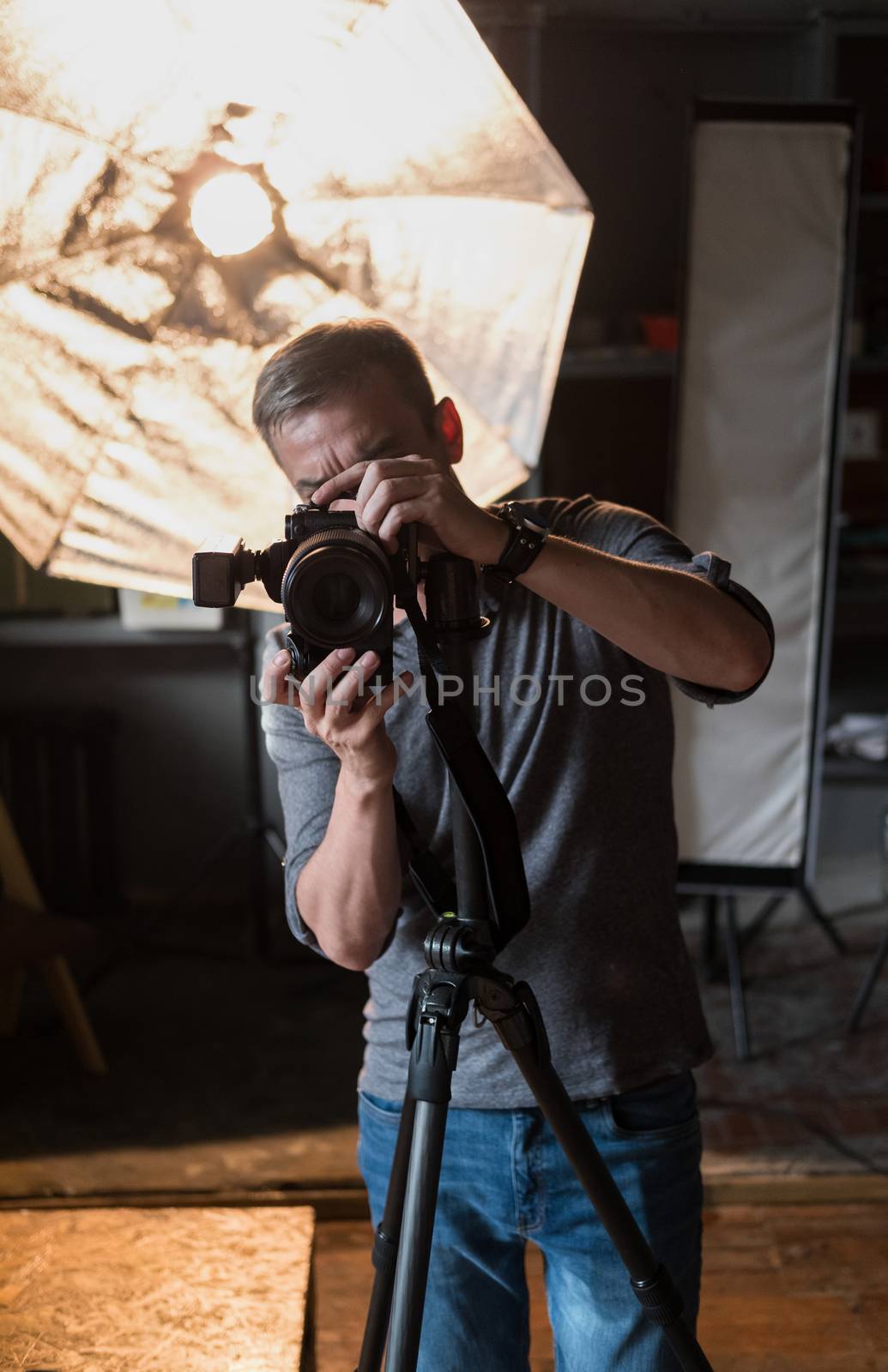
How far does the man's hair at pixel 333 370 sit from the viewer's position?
990 mm

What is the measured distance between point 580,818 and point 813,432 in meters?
1.66

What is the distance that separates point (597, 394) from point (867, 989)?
183cm

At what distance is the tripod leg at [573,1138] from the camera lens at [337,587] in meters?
0.27

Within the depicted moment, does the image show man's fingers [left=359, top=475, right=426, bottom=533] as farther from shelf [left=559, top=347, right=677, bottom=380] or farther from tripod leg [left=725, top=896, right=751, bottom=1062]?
shelf [left=559, top=347, right=677, bottom=380]

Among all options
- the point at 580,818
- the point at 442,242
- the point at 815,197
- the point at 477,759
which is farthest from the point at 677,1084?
the point at 815,197

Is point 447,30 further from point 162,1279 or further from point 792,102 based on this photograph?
point 792,102

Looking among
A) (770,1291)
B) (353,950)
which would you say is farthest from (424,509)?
(770,1291)

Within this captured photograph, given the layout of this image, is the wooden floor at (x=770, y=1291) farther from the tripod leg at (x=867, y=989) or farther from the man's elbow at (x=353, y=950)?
the man's elbow at (x=353, y=950)

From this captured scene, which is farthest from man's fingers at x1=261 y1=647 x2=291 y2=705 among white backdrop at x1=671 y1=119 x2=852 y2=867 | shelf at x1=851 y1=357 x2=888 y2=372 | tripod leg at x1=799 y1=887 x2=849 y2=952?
shelf at x1=851 y1=357 x2=888 y2=372

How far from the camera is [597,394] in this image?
3611 millimetres

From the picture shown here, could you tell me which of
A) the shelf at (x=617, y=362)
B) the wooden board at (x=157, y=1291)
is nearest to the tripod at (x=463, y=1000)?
the wooden board at (x=157, y=1291)

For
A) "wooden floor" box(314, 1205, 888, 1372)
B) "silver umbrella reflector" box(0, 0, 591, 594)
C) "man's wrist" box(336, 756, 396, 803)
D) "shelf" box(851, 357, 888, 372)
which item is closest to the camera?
"man's wrist" box(336, 756, 396, 803)

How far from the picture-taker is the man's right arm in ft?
2.87

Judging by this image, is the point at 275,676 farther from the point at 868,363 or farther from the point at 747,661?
the point at 868,363
